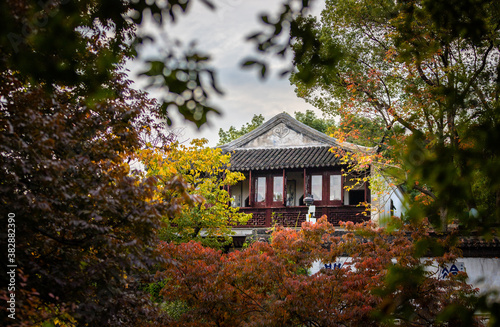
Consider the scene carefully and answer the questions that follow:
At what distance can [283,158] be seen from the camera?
54.5 ft

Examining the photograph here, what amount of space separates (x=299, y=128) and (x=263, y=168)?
7.13ft

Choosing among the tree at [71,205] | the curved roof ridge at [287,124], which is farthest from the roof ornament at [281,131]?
the tree at [71,205]

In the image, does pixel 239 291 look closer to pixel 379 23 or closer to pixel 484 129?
pixel 484 129

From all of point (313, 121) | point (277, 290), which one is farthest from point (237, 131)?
point (277, 290)

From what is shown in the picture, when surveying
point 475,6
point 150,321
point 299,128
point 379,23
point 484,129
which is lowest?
A: point 150,321

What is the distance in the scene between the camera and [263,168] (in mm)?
16312

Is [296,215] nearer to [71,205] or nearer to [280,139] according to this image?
[280,139]

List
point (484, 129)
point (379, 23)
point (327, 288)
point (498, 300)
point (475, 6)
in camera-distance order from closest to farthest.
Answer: point (498, 300), point (484, 129), point (475, 6), point (327, 288), point (379, 23)

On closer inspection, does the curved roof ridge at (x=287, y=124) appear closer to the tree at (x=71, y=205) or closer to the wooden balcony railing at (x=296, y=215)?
the wooden balcony railing at (x=296, y=215)

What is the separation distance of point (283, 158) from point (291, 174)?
165 centimetres

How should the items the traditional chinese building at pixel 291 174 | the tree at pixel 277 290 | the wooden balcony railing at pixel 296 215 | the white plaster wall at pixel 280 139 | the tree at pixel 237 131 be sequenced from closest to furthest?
the tree at pixel 277 290 < the wooden balcony railing at pixel 296 215 < the traditional chinese building at pixel 291 174 < the white plaster wall at pixel 280 139 < the tree at pixel 237 131

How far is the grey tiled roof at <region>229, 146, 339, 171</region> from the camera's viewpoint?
627 inches

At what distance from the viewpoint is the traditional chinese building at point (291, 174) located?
15.6 meters

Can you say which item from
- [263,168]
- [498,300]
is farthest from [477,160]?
[263,168]
